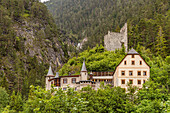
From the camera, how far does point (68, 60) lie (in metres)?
96.0

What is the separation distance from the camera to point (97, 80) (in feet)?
183

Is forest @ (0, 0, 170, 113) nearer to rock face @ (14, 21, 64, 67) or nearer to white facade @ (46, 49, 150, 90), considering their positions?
rock face @ (14, 21, 64, 67)

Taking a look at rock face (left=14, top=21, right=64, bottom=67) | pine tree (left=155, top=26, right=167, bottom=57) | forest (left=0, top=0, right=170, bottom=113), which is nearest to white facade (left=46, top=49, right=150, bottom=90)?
forest (left=0, top=0, right=170, bottom=113)

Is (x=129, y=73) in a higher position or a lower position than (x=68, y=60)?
lower

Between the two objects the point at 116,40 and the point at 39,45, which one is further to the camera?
the point at 39,45

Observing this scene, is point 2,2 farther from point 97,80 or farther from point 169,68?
point 169,68

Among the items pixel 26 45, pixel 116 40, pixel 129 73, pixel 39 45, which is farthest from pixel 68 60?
pixel 129 73

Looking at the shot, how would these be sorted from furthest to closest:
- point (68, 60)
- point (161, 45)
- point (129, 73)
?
point (68, 60), point (161, 45), point (129, 73)

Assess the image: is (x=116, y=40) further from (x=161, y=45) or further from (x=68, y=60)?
(x=68, y=60)

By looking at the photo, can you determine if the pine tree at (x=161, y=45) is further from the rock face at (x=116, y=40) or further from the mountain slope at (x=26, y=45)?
the mountain slope at (x=26, y=45)

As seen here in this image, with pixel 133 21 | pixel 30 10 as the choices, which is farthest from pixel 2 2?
pixel 133 21

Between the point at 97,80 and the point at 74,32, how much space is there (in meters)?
127

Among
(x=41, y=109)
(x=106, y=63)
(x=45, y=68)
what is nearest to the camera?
(x=41, y=109)

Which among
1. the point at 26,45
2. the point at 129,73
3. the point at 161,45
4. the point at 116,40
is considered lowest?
the point at 129,73
